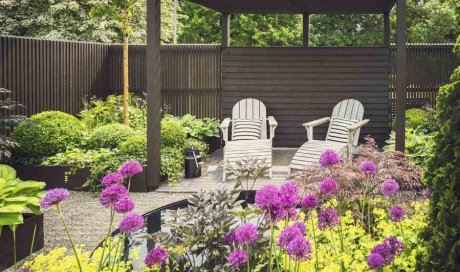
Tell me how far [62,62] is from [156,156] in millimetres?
3684

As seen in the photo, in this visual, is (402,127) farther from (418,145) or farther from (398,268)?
(398,268)

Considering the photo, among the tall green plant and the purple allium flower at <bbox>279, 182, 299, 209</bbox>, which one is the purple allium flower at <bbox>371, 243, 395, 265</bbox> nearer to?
the tall green plant

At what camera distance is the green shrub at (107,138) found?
26.5 ft

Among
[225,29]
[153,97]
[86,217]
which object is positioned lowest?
[86,217]

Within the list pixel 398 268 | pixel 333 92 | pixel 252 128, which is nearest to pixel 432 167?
pixel 398 268

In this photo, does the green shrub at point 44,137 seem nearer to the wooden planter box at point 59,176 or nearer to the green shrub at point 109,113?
the wooden planter box at point 59,176

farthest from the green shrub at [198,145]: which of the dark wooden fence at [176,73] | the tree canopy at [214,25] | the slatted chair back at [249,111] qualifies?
the tree canopy at [214,25]

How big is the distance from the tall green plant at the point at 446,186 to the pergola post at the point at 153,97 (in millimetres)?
5436

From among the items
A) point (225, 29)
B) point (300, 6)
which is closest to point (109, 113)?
point (225, 29)

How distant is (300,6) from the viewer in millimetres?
9750

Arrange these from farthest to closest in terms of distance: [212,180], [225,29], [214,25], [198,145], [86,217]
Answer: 1. [214,25]
2. [225,29]
3. [198,145]
4. [212,180]
5. [86,217]

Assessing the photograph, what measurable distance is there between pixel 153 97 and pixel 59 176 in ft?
4.87

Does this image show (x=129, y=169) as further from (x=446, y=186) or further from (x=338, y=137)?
(x=338, y=137)

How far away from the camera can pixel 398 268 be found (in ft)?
8.08
